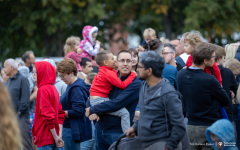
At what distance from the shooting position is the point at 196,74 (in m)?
5.24

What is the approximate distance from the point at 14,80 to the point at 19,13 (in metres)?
12.9

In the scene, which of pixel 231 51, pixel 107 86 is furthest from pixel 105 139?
pixel 231 51

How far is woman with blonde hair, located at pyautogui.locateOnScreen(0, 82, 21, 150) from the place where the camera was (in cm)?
246

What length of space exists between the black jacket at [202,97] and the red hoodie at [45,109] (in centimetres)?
194

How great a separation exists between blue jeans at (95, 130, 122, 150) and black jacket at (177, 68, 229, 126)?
1065 mm

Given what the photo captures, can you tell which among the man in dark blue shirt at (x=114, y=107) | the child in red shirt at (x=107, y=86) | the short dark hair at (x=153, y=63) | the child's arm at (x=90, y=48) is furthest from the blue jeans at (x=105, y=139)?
the child's arm at (x=90, y=48)

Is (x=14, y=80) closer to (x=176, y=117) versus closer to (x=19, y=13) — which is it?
(x=176, y=117)

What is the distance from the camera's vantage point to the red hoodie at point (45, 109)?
575 centimetres

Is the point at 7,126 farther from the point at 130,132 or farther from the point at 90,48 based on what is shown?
the point at 90,48

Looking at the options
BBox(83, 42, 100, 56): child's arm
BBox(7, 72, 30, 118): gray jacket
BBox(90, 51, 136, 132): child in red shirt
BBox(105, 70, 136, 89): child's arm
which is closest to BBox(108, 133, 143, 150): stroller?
BBox(90, 51, 136, 132): child in red shirt

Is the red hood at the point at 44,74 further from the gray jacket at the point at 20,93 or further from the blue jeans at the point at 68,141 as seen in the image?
the gray jacket at the point at 20,93

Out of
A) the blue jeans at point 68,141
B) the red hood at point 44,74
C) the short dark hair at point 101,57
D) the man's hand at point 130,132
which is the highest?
the short dark hair at point 101,57

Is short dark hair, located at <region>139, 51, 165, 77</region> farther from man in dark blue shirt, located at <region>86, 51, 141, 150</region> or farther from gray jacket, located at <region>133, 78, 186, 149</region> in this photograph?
man in dark blue shirt, located at <region>86, 51, 141, 150</region>

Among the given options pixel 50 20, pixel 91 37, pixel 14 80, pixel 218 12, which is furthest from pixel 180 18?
pixel 14 80
